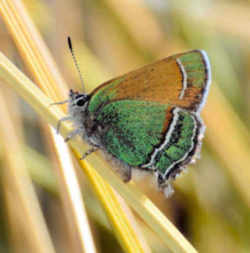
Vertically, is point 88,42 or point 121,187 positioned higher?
point 88,42

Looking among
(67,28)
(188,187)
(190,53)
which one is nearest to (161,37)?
(67,28)

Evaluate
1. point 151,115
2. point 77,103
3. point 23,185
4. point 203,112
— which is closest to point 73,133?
point 77,103

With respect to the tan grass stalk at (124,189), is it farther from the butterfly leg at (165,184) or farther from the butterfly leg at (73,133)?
the butterfly leg at (165,184)

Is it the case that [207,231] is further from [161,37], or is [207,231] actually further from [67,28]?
[67,28]

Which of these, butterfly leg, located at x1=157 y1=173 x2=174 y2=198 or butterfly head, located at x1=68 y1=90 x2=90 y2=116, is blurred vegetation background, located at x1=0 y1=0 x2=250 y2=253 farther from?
butterfly leg, located at x1=157 y1=173 x2=174 y2=198

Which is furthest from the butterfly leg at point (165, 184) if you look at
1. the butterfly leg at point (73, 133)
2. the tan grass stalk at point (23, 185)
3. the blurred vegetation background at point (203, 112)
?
the blurred vegetation background at point (203, 112)

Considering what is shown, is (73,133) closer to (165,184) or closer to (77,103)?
(77,103)
